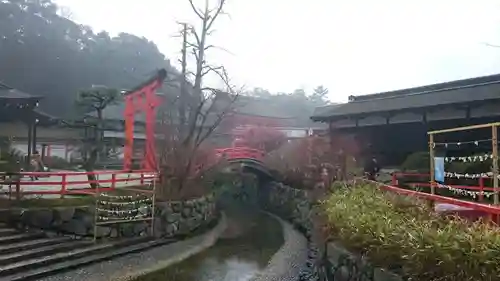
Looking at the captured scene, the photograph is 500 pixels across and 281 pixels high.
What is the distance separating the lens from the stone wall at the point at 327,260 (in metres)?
5.66

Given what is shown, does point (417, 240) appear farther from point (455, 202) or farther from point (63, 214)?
point (63, 214)

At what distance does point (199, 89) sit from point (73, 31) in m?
21.8

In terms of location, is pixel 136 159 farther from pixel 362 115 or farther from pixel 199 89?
pixel 362 115

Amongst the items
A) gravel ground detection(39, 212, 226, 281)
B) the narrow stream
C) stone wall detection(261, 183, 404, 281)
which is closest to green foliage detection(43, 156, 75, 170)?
the narrow stream

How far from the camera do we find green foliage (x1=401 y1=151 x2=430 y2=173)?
16781 millimetres

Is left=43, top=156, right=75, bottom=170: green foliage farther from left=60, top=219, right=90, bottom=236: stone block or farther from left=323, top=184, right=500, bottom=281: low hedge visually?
left=323, top=184, right=500, bottom=281: low hedge

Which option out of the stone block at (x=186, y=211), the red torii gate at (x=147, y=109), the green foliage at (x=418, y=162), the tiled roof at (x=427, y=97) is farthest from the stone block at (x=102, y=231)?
the tiled roof at (x=427, y=97)

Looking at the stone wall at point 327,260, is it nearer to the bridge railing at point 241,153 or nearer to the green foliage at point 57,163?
the bridge railing at point 241,153

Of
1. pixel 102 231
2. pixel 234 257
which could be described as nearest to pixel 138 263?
pixel 102 231

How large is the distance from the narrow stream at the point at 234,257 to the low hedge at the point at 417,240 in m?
3.39

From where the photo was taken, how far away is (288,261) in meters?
11.4

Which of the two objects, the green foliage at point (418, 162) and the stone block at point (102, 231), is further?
the green foliage at point (418, 162)

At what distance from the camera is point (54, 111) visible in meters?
33.1

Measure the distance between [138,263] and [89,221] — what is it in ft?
6.81
